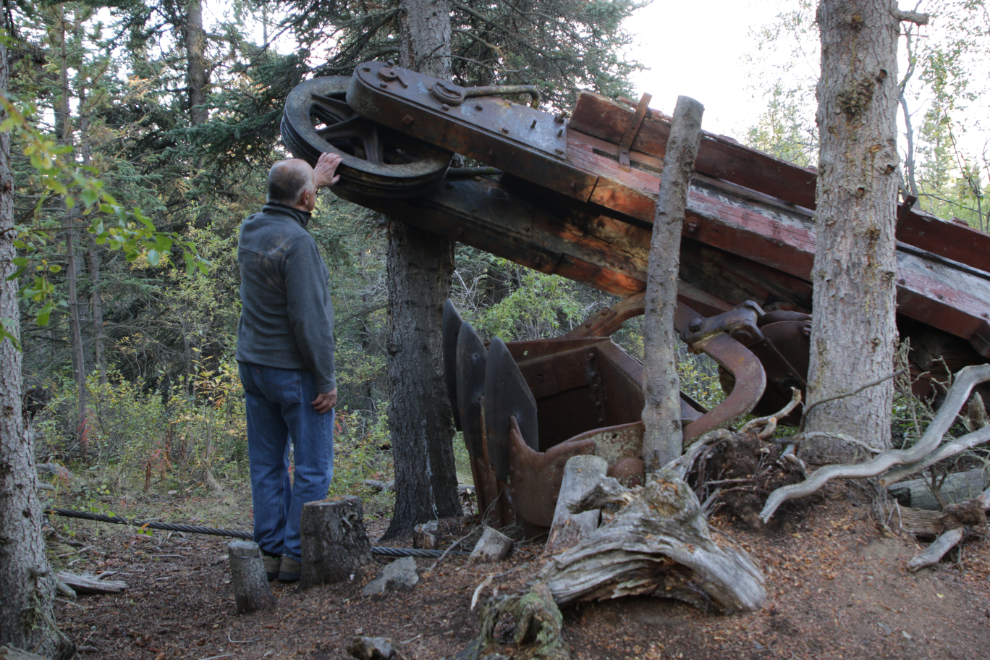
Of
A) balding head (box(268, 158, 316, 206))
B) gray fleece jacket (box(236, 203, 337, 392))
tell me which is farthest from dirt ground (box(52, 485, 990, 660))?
balding head (box(268, 158, 316, 206))

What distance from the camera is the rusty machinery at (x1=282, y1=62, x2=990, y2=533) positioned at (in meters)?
3.54

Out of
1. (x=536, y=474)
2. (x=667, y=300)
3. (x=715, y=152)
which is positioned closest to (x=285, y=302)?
(x=536, y=474)

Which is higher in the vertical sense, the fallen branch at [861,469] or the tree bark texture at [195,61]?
the tree bark texture at [195,61]

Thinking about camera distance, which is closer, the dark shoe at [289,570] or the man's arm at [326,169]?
the dark shoe at [289,570]

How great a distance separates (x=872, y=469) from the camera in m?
2.57

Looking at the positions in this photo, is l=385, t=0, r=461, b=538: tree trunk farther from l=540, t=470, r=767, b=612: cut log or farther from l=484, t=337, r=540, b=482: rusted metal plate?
l=540, t=470, r=767, b=612: cut log

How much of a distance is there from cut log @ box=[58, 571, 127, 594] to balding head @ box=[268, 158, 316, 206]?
2.23 metres

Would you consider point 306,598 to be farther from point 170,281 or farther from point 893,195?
point 170,281

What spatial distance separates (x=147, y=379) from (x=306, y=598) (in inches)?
522

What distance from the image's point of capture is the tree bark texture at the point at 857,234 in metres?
2.84

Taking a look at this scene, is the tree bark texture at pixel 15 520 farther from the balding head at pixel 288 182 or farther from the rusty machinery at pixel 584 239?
the rusty machinery at pixel 584 239

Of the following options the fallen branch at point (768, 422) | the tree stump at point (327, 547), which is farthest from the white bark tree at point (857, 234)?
the tree stump at point (327, 547)

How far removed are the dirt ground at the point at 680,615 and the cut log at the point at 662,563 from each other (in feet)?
0.21

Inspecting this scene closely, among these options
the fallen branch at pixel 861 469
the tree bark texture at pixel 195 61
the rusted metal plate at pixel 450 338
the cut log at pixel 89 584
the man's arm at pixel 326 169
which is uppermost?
the tree bark texture at pixel 195 61
